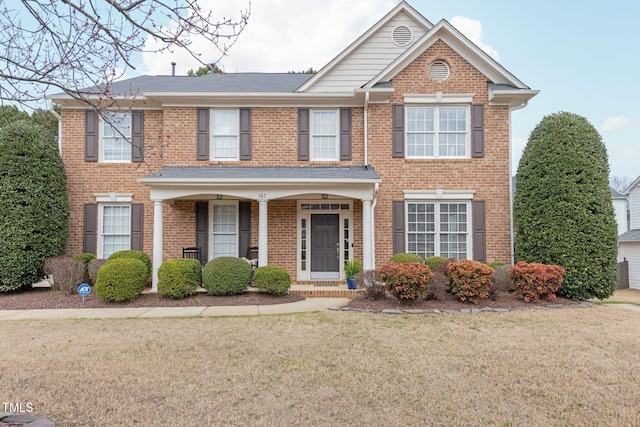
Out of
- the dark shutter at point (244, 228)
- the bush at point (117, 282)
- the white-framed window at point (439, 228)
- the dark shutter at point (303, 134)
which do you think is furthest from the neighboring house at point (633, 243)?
the bush at point (117, 282)

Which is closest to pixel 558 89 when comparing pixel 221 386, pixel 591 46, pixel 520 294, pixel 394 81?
pixel 591 46

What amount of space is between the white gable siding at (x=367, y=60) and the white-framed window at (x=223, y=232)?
476cm

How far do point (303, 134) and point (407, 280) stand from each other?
5.88 meters

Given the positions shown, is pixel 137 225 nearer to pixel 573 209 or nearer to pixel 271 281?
pixel 271 281

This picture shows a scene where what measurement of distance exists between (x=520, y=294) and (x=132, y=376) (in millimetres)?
8270

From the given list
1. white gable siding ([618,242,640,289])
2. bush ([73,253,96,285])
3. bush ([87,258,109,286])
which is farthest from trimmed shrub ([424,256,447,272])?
white gable siding ([618,242,640,289])

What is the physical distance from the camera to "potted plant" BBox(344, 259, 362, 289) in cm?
1065

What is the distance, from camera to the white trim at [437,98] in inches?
467

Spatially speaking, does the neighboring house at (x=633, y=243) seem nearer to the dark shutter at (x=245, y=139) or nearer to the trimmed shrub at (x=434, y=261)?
the trimmed shrub at (x=434, y=261)

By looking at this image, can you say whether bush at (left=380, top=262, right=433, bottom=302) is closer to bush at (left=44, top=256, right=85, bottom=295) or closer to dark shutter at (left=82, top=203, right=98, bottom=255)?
bush at (left=44, top=256, right=85, bottom=295)

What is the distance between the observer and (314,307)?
888cm

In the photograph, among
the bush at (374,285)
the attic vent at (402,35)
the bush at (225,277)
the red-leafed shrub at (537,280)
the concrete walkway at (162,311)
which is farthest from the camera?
the attic vent at (402,35)

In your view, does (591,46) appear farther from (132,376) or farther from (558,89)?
(132,376)

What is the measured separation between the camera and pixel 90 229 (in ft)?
40.1
